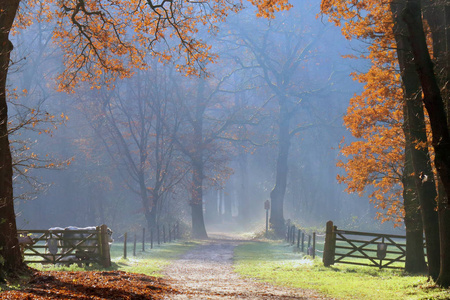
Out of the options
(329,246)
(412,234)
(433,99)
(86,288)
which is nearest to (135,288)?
(86,288)

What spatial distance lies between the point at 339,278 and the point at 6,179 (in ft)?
35.1

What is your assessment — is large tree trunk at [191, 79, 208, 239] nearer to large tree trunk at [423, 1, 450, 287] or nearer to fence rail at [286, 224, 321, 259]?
fence rail at [286, 224, 321, 259]

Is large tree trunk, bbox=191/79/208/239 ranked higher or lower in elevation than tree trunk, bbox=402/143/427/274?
higher

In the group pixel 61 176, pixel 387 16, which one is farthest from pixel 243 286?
pixel 61 176

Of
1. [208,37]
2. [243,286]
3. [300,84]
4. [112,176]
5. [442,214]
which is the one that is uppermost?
[208,37]

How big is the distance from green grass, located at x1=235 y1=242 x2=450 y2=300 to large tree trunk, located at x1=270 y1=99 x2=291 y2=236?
60.3 ft

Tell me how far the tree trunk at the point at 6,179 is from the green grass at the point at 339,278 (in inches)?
293

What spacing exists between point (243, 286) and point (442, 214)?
5694mm

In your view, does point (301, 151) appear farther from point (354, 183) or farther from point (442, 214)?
point (442, 214)

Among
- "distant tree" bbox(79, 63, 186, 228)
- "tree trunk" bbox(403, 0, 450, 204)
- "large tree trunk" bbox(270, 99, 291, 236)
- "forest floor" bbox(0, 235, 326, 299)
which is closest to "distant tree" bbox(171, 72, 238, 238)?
"distant tree" bbox(79, 63, 186, 228)

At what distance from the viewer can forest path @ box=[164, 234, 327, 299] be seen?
40.8 feet

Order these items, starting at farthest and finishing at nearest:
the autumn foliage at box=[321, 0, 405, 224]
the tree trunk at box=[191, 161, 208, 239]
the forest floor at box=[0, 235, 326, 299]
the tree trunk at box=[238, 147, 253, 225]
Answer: the tree trunk at box=[238, 147, 253, 225], the tree trunk at box=[191, 161, 208, 239], the autumn foliage at box=[321, 0, 405, 224], the forest floor at box=[0, 235, 326, 299]

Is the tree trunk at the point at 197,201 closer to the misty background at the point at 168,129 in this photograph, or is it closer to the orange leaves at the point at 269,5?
the misty background at the point at 168,129

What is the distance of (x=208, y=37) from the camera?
51.5 m
